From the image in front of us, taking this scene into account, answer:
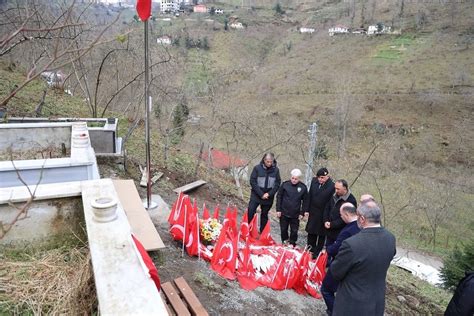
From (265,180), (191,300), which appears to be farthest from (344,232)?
(265,180)

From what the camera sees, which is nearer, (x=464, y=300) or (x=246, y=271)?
(x=464, y=300)

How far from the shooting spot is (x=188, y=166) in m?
12.0

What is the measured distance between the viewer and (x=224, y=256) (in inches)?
187

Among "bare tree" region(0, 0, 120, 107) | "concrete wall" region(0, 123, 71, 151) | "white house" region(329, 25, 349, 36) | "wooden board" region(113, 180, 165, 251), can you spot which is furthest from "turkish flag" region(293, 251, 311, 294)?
"white house" region(329, 25, 349, 36)

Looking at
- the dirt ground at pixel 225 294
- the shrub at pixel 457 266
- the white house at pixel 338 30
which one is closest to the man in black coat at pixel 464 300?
the dirt ground at pixel 225 294

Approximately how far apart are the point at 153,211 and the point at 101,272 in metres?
3.76

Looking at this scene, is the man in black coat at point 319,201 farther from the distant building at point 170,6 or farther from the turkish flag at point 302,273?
the distant building at point 170,6

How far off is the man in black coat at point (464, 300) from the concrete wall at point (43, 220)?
3.54m

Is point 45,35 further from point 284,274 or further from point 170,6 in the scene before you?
point 170,6

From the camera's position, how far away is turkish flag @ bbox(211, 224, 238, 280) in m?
4.68

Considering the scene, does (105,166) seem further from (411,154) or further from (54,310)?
(411,154)

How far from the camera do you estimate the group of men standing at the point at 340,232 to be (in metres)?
3.12

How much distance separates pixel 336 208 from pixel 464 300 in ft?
5.87

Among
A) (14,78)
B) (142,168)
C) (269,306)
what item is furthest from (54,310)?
(14,78)
